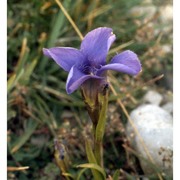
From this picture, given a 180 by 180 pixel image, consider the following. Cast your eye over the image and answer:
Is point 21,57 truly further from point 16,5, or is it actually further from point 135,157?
point 135,157

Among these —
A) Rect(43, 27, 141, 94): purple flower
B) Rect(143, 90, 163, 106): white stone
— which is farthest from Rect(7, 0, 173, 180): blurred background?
Rect(43, 27, 141, 94): purple flower

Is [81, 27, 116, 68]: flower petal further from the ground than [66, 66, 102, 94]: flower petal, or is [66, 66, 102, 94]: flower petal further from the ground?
[81, 27, 116, 68]: flower petal

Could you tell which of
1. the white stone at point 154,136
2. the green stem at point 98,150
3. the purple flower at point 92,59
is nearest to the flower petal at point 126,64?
the purple flower at point 92,59

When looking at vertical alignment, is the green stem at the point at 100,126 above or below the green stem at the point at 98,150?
above

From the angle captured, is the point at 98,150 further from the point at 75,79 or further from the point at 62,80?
the point at 62,80

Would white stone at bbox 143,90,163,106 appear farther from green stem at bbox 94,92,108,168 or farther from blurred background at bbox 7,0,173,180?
green stem at bbox 94,92,108,168

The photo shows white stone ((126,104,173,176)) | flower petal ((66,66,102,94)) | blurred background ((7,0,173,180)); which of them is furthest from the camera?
blurred background ((7,0,173,180))

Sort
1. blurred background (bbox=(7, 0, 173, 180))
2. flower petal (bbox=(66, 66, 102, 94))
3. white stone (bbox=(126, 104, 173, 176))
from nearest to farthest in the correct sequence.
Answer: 1. flower petal (bbox=(66, 66, 102, 94))
2. white stone (bbox=(126, 104, 173, 176))
3. blurred background (bbox=(7, 0, 173, 180))

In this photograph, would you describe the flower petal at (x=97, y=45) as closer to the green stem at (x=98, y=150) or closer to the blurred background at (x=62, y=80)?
the green stem at (x=98, y=150)

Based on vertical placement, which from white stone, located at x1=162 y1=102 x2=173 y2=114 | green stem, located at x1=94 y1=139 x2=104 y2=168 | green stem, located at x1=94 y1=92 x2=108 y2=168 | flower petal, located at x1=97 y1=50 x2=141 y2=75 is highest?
flower petal, located at x1=97 y1=50 x2=141 y2=75
